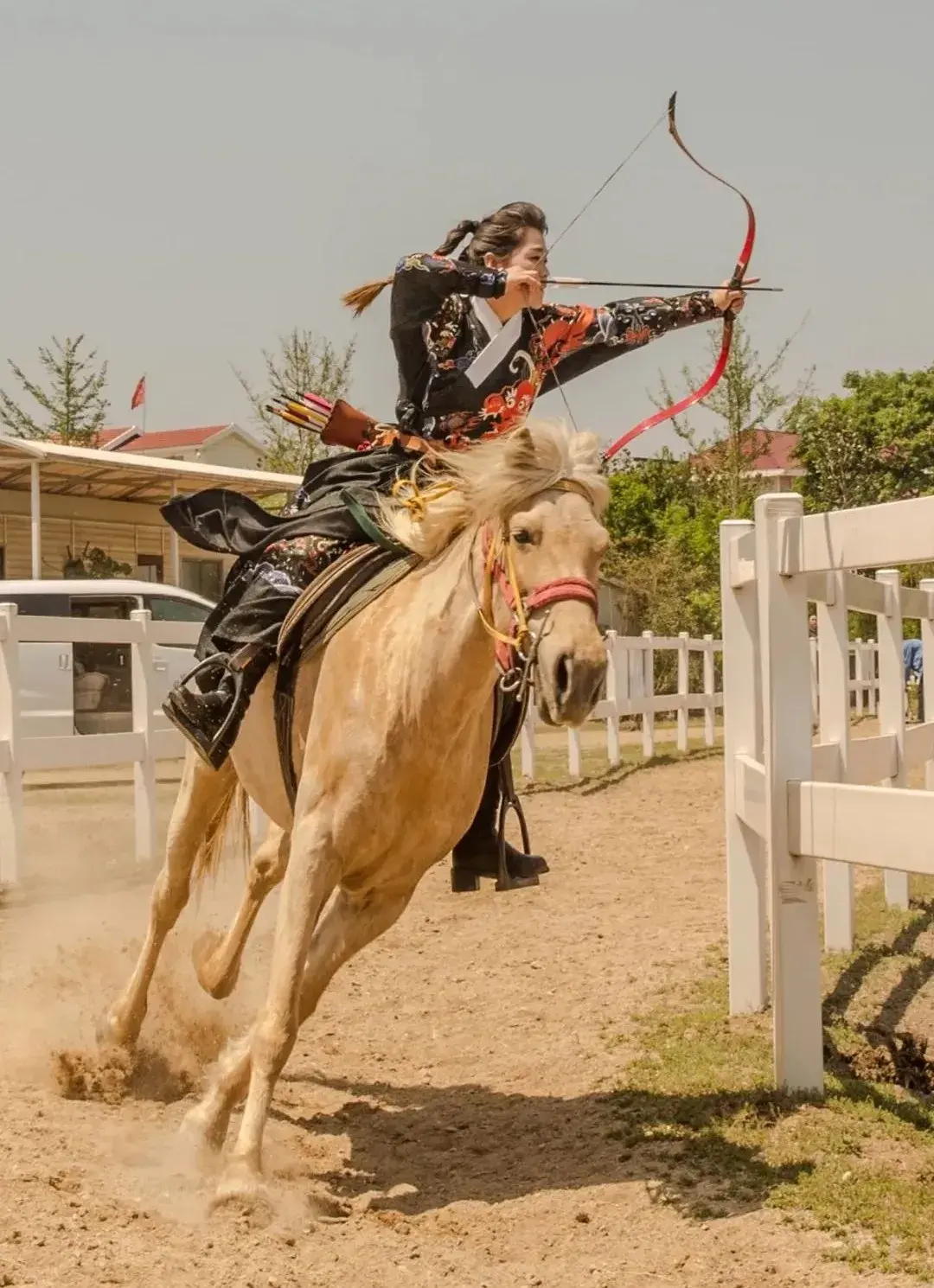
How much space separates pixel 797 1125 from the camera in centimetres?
488

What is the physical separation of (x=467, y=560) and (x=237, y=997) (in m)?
3.38

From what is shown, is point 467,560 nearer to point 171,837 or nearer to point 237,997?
point 171,837

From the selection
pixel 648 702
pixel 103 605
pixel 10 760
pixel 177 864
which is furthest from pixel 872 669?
pixel 177 864

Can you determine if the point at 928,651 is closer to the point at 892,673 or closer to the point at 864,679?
the point at 892,673

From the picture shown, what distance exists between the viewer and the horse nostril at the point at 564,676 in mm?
3947

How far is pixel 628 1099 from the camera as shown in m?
5.42

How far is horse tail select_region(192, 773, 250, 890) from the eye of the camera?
6.28m

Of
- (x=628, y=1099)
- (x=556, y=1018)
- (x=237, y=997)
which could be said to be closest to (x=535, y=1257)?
(x=628, y=1099)

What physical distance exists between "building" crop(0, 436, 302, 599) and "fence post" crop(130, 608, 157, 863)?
12385mm

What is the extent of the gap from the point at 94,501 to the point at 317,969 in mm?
25444

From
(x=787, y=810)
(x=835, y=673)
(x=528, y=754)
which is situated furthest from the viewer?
(x=528, y=754)

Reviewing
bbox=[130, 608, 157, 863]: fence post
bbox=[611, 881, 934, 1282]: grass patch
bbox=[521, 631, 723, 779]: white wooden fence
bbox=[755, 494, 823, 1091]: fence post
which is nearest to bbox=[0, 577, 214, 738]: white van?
bbox=[130, 608, 157, 863]: fence post

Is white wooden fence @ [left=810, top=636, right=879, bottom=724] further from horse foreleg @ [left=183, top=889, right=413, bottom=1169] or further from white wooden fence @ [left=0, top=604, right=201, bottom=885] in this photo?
horse foreleg @ [left=183, top=889, right=413, bottom=1169]

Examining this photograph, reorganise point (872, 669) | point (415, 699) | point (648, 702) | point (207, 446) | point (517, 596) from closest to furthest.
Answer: point (517, 596) → point (415, 699) → point (648, 702) → point (872, 669) → point (207, 446)
